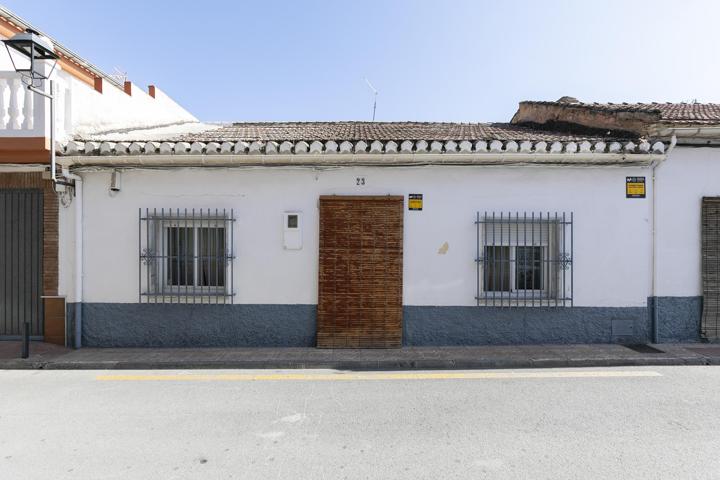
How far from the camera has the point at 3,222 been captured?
716 cm

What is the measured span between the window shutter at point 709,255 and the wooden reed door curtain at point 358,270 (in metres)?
4.83

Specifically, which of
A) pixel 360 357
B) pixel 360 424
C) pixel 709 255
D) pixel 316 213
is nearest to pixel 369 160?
pixel 316 213

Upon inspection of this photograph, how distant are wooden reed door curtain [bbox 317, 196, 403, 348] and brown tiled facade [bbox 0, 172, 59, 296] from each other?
13.7 ft

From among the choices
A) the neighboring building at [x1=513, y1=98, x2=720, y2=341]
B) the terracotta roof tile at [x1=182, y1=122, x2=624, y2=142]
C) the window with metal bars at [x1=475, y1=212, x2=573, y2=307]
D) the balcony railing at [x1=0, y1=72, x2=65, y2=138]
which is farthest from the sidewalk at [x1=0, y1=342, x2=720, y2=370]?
the terracotta roof tile at [x1=182, y1=122, x2=624, y2=142]

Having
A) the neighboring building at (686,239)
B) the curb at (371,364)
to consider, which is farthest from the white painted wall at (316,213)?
the curb at (371,364)

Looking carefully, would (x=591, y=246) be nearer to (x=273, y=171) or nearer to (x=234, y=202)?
(x=273, y=171)

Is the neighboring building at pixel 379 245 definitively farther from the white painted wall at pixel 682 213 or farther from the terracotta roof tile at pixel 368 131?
the terracotta roof tile at pixel 368 131

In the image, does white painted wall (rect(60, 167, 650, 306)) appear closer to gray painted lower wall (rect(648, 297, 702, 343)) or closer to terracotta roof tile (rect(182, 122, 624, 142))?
gray painted lower wall (rect(648, 297, 702, 343))

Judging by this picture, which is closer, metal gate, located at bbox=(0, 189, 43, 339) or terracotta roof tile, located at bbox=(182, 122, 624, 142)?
metal gate, located at bbox=(0, 189, 43, 339)

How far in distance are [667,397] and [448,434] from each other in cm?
269

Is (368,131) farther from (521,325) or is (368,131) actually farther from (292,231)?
(521,325)

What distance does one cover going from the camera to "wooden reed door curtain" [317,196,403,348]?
694 cm

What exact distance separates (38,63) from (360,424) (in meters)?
6.84

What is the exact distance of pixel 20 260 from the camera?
716 centimetres
